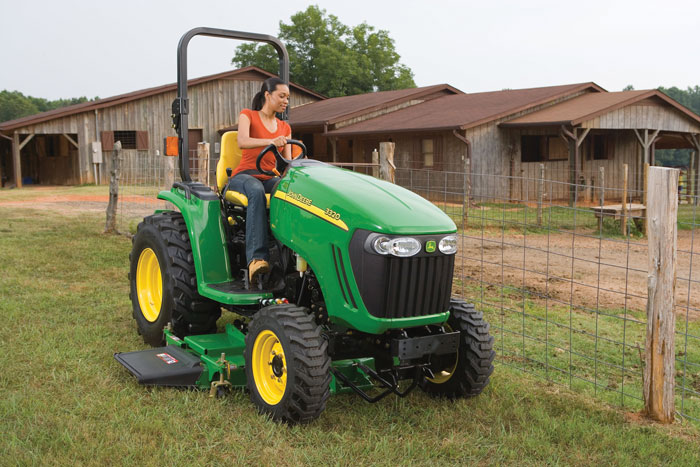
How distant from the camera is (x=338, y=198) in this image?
3.77 meters

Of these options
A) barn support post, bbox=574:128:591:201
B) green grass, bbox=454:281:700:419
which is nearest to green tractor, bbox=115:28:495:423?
green grass, bbox=454:281:700:419

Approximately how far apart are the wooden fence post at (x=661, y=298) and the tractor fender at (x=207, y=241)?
2.57 metres

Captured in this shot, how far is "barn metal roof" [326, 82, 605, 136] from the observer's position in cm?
2052

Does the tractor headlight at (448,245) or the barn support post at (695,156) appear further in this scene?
the barn support post at (695,156)

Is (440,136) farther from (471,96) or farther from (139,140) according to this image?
(139,140)

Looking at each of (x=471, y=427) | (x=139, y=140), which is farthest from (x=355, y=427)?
(x=139, y=140)

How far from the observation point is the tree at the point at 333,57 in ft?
147

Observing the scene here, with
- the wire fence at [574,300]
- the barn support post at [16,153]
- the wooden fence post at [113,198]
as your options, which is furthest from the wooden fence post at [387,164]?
the barn support post at [16,153]

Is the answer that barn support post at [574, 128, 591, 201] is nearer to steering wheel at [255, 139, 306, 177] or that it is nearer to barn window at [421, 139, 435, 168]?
barn window at [421, 139, 435, 168]

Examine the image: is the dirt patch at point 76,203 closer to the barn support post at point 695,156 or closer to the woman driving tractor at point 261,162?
the woman driving tractor at point 261,162

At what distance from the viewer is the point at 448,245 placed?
12.3 feet

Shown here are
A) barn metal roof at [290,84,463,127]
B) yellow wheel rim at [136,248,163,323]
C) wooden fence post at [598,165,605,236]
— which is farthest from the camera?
barn metal roof at [290,84,463,127]

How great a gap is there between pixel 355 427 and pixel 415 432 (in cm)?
32

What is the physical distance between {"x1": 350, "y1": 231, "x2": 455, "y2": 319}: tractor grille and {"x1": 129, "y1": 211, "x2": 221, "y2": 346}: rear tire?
1.63 metres
